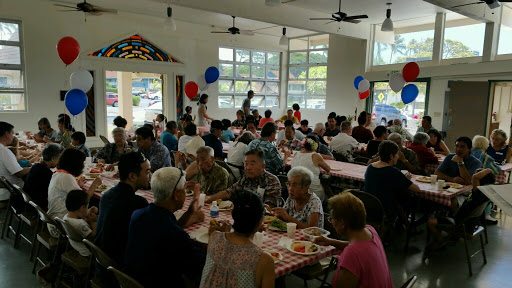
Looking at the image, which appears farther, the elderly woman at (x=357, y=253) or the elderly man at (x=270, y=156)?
the elderly man at (x=270, y=156)

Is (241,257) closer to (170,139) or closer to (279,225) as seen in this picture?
(279,225)

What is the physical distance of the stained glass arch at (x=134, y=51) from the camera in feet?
37.5

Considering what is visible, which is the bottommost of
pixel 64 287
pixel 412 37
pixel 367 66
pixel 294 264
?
pixel 64 287

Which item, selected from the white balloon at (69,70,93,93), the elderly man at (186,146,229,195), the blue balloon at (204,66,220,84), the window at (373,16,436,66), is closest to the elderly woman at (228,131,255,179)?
the elderly man at (186,146,229,195)

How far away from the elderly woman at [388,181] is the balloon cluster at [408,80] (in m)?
5.81

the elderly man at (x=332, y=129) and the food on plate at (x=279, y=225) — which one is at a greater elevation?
the elderly man at (x=332, y=129)

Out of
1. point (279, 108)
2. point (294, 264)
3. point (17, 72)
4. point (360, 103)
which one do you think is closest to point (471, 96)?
point (360, 103)

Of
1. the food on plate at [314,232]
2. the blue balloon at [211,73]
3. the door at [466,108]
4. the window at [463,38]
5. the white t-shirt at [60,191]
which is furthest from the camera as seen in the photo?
the blue balloon at [211,73]

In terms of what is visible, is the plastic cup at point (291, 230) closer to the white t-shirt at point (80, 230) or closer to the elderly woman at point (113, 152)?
the white t-shirt at point (80, 230)

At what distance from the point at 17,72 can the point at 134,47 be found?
3.48 m

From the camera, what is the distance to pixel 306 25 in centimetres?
1148

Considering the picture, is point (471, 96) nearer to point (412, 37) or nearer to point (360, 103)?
point (412, 37)

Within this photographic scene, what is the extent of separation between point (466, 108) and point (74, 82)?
34.4 ft

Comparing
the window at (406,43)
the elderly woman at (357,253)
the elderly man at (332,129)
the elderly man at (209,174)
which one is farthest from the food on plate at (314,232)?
the window at (406,43)
